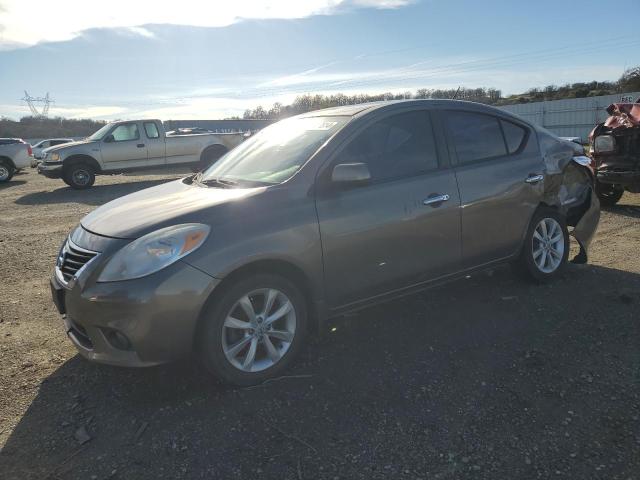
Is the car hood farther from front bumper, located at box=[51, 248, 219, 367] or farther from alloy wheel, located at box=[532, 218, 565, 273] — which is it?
alloy wheel, located at box=[532, 218, 565, 273]

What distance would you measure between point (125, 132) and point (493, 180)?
1361 centimetres

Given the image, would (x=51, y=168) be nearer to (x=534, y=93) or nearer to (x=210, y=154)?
(x=210, y=154)

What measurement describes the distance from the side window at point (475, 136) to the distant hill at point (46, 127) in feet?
214

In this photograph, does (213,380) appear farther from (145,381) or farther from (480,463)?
(480,463)

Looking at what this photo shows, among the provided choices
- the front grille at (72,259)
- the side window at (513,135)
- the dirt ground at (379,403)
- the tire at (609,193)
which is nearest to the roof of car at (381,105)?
the side window at (513,135)

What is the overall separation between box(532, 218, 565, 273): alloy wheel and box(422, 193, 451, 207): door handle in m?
1.32

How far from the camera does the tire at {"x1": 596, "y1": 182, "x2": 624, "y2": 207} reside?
857 cm

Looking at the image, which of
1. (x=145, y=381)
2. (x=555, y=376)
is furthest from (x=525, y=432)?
(x=145, y=381)

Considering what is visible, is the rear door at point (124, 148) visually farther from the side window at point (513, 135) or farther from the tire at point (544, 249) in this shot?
the tire at point (544, 249)

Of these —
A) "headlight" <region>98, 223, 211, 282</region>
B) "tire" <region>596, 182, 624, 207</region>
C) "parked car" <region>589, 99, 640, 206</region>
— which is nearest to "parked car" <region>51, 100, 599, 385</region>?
"headlight" <region>98, 223, 211, 282</region>

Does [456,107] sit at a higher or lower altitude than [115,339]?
higher

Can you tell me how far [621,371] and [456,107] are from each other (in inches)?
92.5

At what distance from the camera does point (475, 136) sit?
4.36 m

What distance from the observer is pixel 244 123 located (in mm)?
53875
